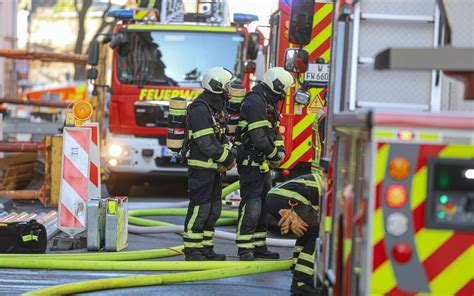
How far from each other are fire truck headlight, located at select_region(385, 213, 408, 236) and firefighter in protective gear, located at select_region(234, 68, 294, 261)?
4608 mm

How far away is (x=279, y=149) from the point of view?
9945 mm

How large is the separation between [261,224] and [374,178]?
5.12 meters

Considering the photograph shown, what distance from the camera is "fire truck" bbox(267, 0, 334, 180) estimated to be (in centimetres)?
1184

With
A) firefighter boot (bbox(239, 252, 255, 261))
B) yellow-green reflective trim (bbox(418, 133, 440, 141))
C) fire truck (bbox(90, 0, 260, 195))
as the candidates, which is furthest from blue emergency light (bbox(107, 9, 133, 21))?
yellow-green reflective trim (bbox(418, 133, 440, 141))

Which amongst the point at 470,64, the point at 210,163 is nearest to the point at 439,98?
the point at 470,64

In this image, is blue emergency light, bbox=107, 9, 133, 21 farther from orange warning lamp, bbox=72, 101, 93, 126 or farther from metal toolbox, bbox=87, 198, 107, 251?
metal toolbox, bbox=87, 198, 107, 251

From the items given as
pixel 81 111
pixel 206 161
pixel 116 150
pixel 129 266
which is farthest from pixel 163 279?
pixel 116 150

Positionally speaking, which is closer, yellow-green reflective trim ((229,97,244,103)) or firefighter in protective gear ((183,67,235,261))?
firefighter in protective gear ((183,67,235,261))

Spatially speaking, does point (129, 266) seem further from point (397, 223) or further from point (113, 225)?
point (397, 223)

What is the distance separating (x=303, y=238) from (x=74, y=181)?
3309 millimetres

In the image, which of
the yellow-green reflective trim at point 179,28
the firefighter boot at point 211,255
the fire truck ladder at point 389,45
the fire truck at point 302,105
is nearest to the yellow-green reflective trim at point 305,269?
the firefighter boot at point 211,255

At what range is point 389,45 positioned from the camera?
6320mm

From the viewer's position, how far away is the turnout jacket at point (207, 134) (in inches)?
370

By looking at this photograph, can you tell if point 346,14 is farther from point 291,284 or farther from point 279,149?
point 279,149
